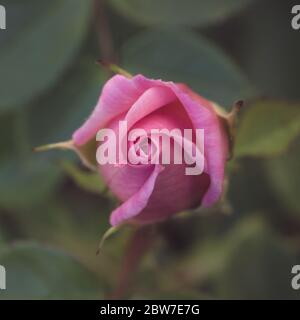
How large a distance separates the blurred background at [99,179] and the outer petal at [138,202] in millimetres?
136

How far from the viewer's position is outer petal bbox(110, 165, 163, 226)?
0.43 metres

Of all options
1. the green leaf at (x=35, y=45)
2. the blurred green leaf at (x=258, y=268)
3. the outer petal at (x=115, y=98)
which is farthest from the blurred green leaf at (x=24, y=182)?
the outer petal at (x=115, y=98)

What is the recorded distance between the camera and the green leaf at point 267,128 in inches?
24.9

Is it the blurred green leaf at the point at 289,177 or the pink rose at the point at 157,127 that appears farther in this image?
the blurred green leaf at the point at 289,177

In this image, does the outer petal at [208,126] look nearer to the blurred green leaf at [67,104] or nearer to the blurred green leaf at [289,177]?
the blurred green leaf at [67,104]

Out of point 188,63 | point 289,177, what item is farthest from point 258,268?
point 188,63

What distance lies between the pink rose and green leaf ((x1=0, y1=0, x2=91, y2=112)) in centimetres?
25

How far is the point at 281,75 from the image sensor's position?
0.90 meters

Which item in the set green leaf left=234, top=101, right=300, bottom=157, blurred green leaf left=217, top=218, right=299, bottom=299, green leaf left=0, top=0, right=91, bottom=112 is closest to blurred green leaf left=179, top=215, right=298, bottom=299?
blurred green leaf left=217, top=218, right=299, bottom=299

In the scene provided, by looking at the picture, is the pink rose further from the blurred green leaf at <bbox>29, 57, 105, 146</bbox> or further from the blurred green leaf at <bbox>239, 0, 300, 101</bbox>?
the blurred green leaf at <bbox>239, 0, 300, 101</bbox>

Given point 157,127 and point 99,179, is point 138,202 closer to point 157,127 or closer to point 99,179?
point 157,127
